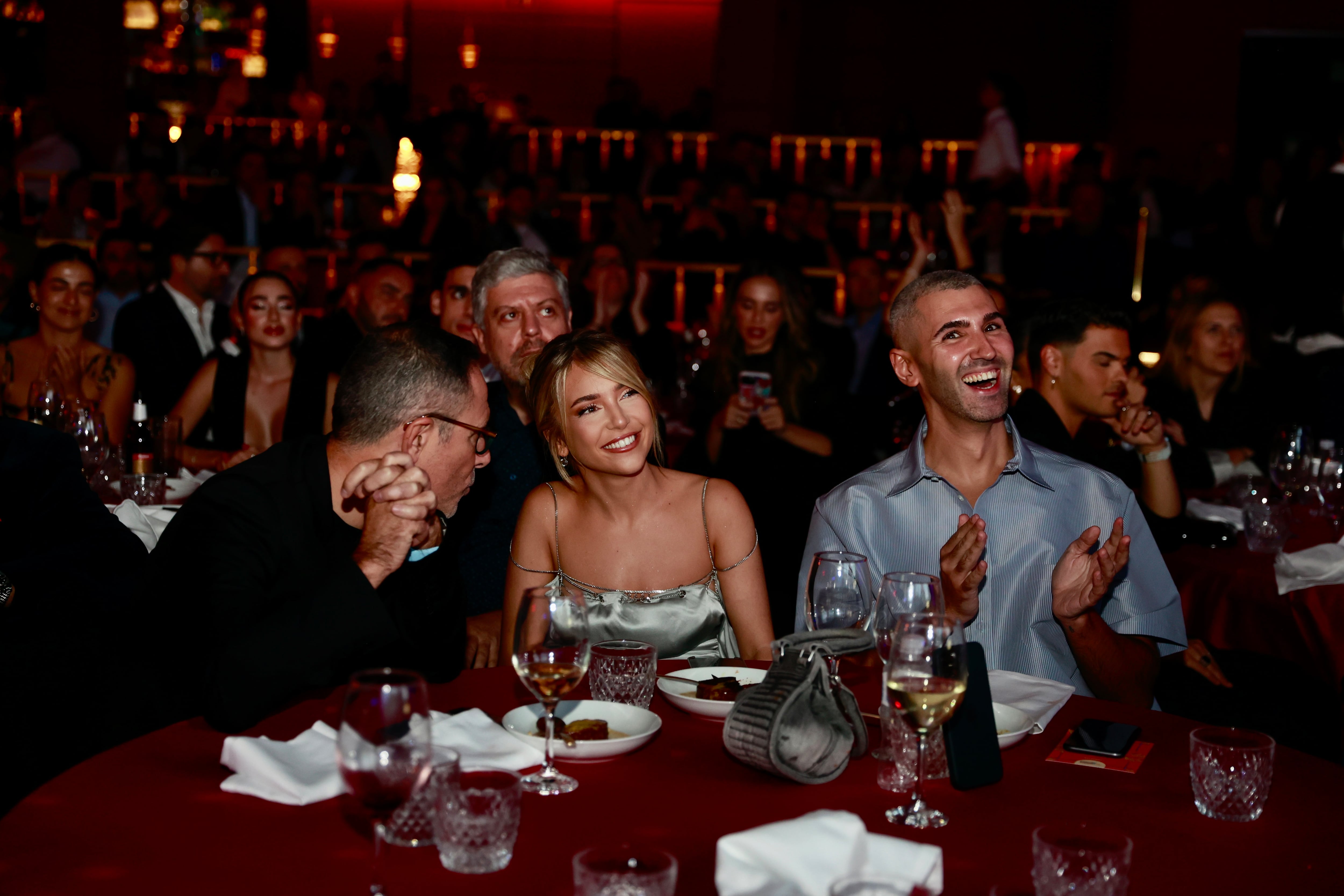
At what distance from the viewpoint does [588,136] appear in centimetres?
1372

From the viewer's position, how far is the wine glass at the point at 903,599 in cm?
149

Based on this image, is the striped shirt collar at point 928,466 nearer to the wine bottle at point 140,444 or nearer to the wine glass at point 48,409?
the wine bottle at point 140,444

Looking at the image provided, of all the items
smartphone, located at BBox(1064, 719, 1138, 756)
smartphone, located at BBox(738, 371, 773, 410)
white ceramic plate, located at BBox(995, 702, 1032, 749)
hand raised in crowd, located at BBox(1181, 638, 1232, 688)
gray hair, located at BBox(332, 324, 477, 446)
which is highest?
gray hair, located at BBox(332, 324, 477, 446)

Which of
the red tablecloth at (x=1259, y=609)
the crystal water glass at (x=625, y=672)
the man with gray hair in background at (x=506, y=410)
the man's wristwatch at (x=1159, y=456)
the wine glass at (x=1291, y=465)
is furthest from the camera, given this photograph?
the wine glass at (x=1291, y=465)

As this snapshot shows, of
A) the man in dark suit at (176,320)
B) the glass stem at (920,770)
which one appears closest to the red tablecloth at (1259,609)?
the glass stem at (920,770)

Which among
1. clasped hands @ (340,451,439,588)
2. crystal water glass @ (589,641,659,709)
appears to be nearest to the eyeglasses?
clasped hands @ (340,451,439,588)

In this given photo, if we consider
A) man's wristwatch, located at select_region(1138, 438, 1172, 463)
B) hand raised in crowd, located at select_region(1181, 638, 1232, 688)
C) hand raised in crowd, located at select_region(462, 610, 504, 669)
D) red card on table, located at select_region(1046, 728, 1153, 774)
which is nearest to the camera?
red card on table, located at select_region(1046, 728, 1153, 774)

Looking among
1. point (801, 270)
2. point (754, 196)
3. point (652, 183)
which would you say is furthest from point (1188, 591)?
point (652, 183)

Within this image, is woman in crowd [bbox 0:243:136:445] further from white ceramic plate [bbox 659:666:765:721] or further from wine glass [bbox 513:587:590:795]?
wine glass [bbox 513:587:590:795]

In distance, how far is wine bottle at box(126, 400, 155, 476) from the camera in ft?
11.8

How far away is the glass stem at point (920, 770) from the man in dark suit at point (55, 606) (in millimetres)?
1274

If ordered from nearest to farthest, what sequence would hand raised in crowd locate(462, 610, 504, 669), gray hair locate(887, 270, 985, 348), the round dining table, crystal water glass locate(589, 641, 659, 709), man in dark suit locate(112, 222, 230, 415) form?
the round dining table < crystal water glass locate(589, 641, 659, 709) < gray hair locate(887, 270, 985, 348) < hand raised in crowd locate(462, 610, 504, 669) < man in dark suit locate(112, 222, 230, 415)

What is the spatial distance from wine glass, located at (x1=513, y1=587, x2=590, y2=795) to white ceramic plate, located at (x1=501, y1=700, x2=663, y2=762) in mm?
26

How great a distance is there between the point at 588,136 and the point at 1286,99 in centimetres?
730
